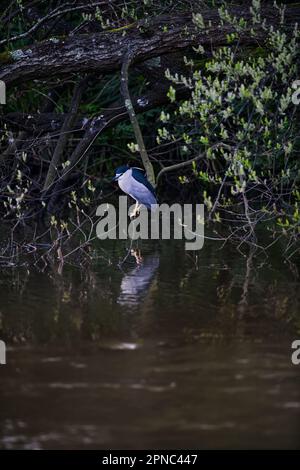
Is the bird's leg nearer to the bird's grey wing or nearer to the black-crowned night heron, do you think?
the black-crowned night heron

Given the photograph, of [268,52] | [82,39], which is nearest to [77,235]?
[82,39]

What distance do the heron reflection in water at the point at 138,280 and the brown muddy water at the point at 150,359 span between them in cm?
1

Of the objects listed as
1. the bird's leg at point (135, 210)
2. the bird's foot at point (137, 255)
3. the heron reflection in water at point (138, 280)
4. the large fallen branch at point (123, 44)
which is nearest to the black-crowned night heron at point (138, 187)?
the bird's leg at point (135, 210)

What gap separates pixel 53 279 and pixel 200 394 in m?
2.63

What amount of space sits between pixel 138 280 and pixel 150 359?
1.99 meters

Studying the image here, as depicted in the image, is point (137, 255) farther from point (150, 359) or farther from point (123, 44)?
point (150, 359)

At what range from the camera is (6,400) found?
3.77 m

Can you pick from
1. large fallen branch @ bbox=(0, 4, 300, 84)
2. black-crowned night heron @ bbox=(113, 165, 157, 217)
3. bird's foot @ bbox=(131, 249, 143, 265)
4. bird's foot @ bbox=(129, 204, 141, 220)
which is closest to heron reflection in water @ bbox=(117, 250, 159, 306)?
bird's foot @ bbox=(131, 249, 143, 265)

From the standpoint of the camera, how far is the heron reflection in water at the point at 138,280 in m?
5.63

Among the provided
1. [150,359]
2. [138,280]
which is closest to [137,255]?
[138,280]

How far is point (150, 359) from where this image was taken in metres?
4.27

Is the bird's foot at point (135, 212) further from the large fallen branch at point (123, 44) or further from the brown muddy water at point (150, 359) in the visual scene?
the brown muddy water at point (150, 359)

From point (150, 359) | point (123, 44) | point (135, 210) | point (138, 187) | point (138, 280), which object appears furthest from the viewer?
point (135, 210)
